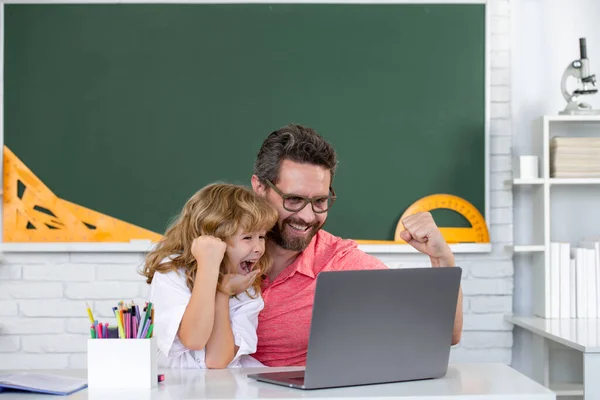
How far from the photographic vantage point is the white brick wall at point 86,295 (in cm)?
342

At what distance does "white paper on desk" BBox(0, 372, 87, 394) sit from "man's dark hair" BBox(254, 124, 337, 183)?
0.95 m

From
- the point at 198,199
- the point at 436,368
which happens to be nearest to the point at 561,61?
the point at 198,199

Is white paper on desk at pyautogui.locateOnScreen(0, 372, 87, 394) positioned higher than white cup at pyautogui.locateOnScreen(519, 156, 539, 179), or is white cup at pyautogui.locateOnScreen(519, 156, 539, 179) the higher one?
white cup at pyautogui.locateOnScreen(519, 156, 539, 179)

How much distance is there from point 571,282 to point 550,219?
330 millimetres

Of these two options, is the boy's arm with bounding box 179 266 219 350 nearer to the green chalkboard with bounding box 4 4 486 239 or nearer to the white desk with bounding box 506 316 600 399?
the white desk with bounding box 506 316 600 399

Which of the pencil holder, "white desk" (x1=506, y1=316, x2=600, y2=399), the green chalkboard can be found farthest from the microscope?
the pencil holder

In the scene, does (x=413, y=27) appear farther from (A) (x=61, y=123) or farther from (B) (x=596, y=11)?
(A) (x=61, y=123)

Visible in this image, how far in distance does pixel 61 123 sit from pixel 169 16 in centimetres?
67

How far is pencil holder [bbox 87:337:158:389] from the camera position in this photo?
1.54m

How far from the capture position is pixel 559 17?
3553 mm

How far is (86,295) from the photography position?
343 cm

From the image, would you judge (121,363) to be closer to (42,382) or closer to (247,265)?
(42,382)

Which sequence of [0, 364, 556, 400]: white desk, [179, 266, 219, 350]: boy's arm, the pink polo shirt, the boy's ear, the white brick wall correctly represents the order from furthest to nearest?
the white brick wall < the boy's ear < the pink polo shirt < [179, 266, 219, 350]: boy's arm < [0, 364, 556, 400]: white desk

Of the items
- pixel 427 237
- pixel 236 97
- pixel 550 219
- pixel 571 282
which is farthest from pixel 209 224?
pixel 550 219
